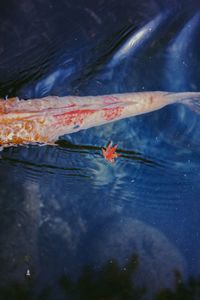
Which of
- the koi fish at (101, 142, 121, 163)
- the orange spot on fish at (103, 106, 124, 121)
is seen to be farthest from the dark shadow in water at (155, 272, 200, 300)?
the orange spot on fish at (103, 106, 124, 121)

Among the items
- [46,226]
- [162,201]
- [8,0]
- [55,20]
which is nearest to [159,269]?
[162,201]

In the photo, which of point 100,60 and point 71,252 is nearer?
point 71,252

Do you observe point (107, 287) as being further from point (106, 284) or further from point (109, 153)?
point (109, 153)

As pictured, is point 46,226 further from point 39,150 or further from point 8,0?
point 8,0

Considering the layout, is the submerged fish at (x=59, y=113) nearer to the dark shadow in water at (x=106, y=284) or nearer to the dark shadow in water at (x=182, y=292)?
the dark shadow in water at (x=106, y=284)

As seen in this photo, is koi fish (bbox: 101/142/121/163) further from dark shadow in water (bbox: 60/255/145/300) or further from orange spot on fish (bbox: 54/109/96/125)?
dark shadow in water (bbox: 60/255/145/300)

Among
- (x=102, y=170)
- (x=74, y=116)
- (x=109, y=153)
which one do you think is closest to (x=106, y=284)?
(x=102, y=170)
